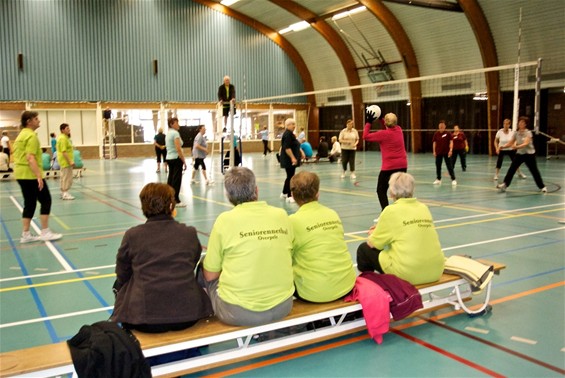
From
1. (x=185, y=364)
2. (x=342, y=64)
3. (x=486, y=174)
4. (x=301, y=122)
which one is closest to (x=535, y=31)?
(x=486, y=174)

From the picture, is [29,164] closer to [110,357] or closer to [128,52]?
[110,357]

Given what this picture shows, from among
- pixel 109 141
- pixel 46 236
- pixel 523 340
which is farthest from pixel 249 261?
pixel 109 141

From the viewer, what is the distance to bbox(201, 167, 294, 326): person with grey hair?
340 cm

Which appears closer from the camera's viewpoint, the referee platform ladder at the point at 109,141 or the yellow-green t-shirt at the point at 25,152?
the yellow-green t-shirt at the point at 25,152

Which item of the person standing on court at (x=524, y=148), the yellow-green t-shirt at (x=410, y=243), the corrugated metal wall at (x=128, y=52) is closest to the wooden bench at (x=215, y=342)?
the yellow-green t-shirt at (x=410, y=243)

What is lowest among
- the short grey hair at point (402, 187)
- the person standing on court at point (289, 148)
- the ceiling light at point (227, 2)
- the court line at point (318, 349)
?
the court line at point (318, 349)

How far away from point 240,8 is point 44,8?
11.5 meters

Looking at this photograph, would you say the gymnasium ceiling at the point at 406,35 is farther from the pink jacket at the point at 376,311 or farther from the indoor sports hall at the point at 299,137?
the pink jacket at the point at 376,311

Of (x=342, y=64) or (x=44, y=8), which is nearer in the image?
(x=44, y=8)

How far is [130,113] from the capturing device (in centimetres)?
3162

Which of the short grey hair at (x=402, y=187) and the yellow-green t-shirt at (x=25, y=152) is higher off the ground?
the yellow-green t-shirt at (x=25, y=152)

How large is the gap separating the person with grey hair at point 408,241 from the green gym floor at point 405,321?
1.49ft

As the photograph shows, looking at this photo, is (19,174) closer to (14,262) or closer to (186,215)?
(14,262)

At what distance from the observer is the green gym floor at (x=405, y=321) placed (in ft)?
Answer: 11.8
